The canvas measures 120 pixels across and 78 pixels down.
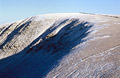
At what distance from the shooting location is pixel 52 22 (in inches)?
1243

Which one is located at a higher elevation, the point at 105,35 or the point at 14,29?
the point at 105,35

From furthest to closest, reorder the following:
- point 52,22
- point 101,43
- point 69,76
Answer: point 52,22
point 101,43
point 69,76

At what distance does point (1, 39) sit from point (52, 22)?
1227 cm

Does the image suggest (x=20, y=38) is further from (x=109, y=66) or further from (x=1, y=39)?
(x=109, y=66)

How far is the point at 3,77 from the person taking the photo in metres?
18.8

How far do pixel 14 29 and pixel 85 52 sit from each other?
1092 inches

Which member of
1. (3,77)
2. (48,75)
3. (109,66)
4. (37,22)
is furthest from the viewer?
(37,22)

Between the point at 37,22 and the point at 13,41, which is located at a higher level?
the point at 37,22

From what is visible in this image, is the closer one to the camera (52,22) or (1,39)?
(52,22)

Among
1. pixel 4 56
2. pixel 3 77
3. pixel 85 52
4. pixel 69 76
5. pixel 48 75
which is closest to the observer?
pixel 69 76

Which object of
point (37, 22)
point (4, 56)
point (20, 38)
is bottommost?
point (4, 56)

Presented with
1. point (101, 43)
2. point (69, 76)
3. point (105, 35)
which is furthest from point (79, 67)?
point (105, 35)

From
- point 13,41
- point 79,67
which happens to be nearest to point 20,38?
point 13,41

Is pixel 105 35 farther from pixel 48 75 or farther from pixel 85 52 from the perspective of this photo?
pixel 48 75
